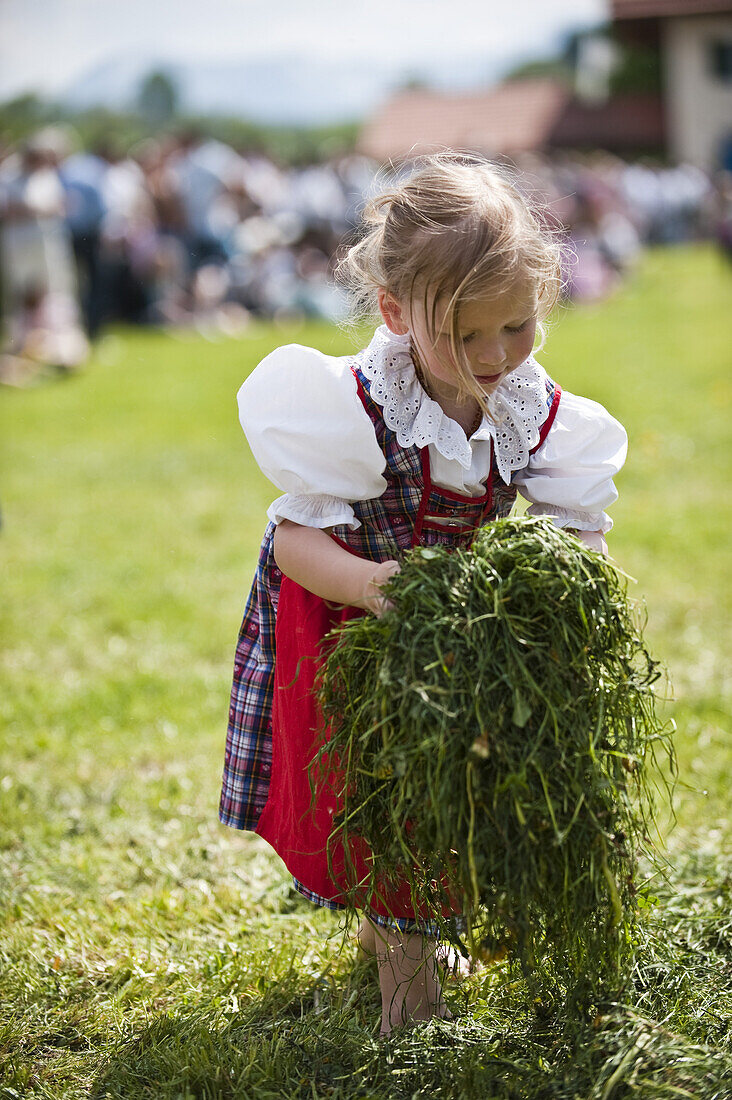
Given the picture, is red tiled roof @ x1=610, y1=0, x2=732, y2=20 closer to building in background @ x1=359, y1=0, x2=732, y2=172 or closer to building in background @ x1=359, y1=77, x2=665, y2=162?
building in background @ x1=359, y1=0, x2=732, y2=172

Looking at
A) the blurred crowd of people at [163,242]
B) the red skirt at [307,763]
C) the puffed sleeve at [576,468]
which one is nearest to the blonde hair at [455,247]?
the puffed sleeve at [576,468]

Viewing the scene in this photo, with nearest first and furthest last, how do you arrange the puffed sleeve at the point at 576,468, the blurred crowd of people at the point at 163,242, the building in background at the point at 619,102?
the puffed sleeve at the point at 576,468 → the blurred crowd of people at the point at 163,242 → the building in background at the point at 619,102

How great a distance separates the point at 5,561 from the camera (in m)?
5.36

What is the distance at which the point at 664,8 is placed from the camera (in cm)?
3866

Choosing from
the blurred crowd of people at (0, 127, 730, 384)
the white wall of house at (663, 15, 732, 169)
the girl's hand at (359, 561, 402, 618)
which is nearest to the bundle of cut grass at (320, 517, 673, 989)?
the girl's hand at (359, 561, 402, 618)

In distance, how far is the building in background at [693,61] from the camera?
38656mm

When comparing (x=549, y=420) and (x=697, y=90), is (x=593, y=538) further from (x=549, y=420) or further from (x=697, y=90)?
(x=697, y=90)

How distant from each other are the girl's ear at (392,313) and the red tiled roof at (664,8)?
138ft

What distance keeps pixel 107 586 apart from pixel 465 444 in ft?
10.6

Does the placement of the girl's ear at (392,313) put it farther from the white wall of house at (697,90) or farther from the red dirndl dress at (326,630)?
the white wall of house at (697,90)

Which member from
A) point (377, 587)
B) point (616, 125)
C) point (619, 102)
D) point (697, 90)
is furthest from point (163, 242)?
point (619, 102)

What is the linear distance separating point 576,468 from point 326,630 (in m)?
0.59

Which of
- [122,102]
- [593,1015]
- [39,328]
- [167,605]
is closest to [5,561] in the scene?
[167,605]

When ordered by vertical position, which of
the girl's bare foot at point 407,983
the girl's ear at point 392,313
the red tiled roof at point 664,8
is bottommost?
→ the girl's bare foot at point 407,983
